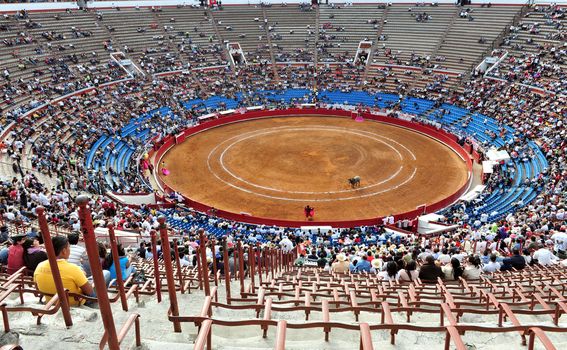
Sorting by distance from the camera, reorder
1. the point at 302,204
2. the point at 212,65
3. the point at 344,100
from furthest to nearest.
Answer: the point at 212,65 < the point at 344,100 < the point at 302,204

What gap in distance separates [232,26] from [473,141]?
4776 cm

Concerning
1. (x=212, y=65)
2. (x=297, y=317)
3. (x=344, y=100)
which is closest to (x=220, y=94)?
(x=212, y=65)

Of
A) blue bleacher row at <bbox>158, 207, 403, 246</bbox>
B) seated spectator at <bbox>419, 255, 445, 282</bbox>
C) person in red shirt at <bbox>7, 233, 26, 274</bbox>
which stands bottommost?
blue bleacher row at <bbox>158, 207, 403, 246</bbox>

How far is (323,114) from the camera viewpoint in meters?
60.4

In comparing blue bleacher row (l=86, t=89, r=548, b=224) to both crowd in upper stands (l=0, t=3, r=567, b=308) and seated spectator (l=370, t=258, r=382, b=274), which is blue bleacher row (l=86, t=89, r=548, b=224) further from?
seated spectator (l=370, t=258, r=382, b=274)

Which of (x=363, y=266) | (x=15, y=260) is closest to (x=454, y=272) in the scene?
(x=363, y=266)

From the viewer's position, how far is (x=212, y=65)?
67312 millimetres

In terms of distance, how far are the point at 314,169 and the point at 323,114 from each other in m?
19.4

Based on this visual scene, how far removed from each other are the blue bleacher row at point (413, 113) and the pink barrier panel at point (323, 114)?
84.5 inches

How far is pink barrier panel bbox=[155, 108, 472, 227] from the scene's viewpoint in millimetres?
33000

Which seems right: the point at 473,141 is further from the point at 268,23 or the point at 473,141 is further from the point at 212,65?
the point at 268,23

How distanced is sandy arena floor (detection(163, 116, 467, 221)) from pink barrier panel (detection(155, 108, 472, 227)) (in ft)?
3.33

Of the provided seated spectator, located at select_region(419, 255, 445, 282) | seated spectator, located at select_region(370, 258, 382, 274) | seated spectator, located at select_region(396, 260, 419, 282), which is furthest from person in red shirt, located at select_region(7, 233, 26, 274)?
seated spectator, located at select_region(370, 258, 382, 274)

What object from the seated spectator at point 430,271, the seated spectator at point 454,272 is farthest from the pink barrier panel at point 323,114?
the seated spectator at point 430,271
